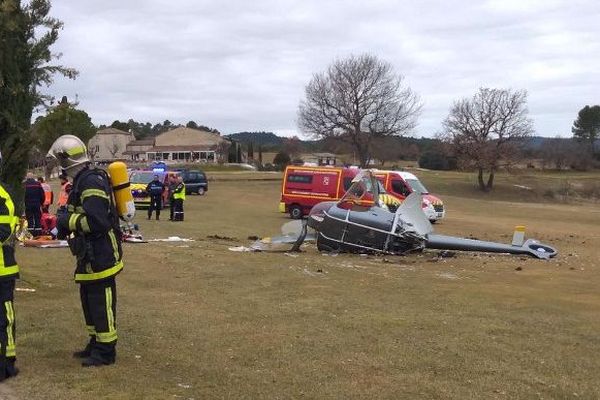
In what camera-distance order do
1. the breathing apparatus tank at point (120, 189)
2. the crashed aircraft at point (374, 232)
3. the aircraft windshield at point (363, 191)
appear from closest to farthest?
1. the breathing apparatus tank at point (120, 189)
2. the crashed aircraft at point (374, 232)
3. the aircraft windshield at point (363, 191)

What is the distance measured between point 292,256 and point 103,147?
12659 centimetres

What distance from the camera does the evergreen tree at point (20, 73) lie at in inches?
300

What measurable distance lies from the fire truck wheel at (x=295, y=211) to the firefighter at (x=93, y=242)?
21607 millimetres

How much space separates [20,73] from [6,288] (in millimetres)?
3802

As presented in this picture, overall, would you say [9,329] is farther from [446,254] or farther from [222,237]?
[222,237]

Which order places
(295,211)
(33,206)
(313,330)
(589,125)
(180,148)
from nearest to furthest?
1. (313,330)
2. (33,206)
3. (295,211)
4. (589,125)
5. (180,148)

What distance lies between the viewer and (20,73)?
25.6ft

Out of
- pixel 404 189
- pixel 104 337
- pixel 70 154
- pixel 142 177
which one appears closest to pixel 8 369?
pixel 104 337

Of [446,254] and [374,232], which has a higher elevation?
[374,232]

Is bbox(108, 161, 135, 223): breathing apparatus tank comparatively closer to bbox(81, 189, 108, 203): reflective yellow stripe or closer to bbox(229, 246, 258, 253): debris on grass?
bbox(81, 189, 108, 203): reflective yellow stripe

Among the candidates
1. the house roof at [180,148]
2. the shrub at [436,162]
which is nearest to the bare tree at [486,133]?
→ the shrub at [436,162]

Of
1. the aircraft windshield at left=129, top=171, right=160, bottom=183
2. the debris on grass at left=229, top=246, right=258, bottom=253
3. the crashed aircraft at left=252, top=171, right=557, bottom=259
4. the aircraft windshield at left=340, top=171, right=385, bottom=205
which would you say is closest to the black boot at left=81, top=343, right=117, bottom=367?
the debris on grass at left=229, top=246, right=258, bottom=253

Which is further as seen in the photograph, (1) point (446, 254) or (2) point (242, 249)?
(1) point (446, 254)

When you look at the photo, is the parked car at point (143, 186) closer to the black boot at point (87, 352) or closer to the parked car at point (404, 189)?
the parked car at point (404, 189)
